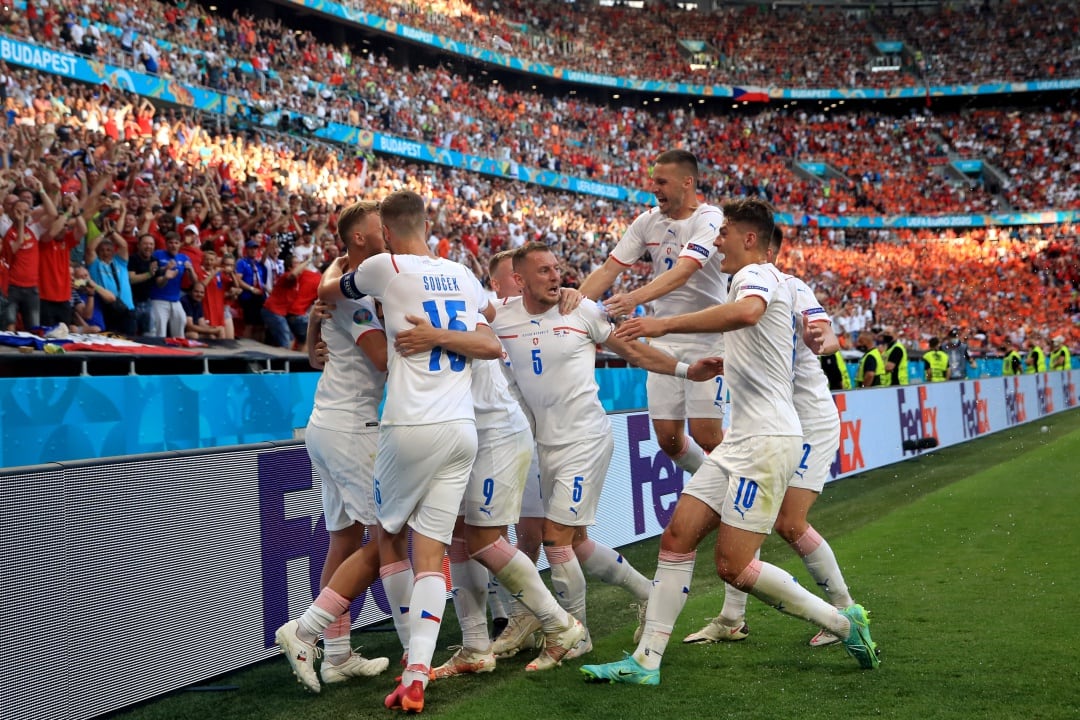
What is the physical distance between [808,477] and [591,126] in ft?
143

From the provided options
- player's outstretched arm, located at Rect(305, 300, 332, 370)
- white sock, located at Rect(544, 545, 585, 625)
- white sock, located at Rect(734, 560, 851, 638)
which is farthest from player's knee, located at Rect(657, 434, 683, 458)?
player's outstretched arm, located at Rect(305, 300, 332, 370)

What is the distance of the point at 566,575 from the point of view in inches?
229

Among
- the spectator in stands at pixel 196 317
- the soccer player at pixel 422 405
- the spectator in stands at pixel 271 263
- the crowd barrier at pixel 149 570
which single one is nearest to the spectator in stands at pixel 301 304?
the spectator in stands at pixel 271 263

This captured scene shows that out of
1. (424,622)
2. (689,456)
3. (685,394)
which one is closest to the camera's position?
(424,622)

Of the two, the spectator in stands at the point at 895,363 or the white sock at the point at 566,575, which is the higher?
the spectator in stands at the point at 895,363

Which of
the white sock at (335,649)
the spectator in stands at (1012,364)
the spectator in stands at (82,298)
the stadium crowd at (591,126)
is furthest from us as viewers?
the spectator in stands at (1012,364)

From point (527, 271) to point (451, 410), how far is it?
47.0 inches

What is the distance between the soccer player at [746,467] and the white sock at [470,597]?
622mm

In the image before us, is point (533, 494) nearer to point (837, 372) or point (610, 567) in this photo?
point (610, 567)

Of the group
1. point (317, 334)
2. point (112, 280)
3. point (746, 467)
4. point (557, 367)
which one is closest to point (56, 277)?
point (112, 280)

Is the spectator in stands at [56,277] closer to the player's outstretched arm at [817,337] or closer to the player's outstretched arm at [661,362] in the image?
the player's outstretched arm at [661,362]

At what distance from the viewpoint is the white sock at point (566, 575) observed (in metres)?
5.83

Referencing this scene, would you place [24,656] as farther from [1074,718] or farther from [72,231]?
[72,231]

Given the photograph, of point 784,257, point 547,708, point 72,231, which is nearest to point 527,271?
point 547,708
